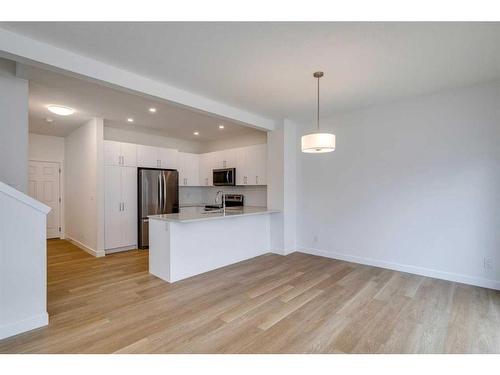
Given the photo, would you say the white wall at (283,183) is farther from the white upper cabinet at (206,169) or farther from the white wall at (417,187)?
the white upper cabinet at (206,169)

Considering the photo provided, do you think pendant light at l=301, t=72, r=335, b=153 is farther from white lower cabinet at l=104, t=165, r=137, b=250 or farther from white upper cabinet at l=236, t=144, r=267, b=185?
white lower cabinet at l=104, t=165, r=137, b=250

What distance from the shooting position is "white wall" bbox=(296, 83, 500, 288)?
10.6 feet

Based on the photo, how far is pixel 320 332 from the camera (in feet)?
7.25

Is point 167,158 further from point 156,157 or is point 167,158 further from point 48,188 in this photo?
point 48,188

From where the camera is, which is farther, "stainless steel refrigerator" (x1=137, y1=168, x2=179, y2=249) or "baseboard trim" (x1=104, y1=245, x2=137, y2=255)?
"stainless steel refrigerator" (x1=137, y1=168, x2=179, y2=249)

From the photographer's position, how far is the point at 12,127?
2807mm

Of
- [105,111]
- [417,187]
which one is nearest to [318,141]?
[417,187]

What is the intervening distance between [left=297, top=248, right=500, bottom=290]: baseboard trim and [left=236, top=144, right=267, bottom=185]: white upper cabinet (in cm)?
190

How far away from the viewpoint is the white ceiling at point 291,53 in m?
2.09

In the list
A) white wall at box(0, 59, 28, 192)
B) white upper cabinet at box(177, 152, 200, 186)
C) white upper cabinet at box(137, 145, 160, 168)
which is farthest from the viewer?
white upper cabinet at box(177, 152, 200, 186)

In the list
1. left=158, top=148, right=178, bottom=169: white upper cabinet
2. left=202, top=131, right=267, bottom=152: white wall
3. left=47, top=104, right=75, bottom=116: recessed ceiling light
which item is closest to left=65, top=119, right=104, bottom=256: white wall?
left=47, top=104, right=75, bottom=116: recessed ceiling light
